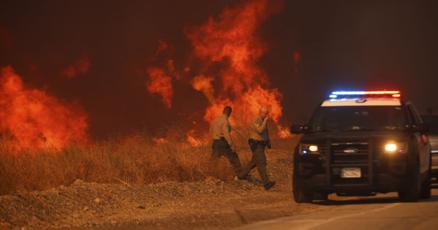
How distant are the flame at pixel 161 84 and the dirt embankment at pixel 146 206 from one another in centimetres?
1745

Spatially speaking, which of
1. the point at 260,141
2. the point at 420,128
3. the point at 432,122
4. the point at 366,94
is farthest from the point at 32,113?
the point at 420,128

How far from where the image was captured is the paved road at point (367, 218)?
14.6 m

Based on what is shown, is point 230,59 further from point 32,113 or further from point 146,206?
point 146,206

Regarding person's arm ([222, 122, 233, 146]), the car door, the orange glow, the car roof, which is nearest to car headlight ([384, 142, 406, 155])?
the car door

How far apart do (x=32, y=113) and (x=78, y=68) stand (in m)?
3.99

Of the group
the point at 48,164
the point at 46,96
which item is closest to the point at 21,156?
the point at 48,164

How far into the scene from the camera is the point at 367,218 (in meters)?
15.7

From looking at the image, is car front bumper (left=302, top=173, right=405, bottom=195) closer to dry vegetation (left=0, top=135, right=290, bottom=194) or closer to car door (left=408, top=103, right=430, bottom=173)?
car door (left=408, top=103, right=430, bottom=173)

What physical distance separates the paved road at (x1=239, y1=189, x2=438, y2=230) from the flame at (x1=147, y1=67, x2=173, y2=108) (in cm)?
2178

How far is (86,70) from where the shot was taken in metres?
39.0

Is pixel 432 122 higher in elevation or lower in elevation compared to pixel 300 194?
higher

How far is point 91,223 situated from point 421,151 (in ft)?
20.9

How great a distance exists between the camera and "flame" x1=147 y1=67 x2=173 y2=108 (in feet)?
131

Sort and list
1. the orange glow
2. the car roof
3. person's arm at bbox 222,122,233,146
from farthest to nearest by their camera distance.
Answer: the orange glow
person's arm at bbox 222,122,233,146
the car roof
